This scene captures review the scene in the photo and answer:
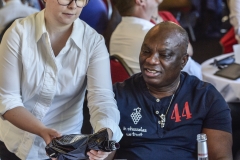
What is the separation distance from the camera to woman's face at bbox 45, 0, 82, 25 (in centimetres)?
195

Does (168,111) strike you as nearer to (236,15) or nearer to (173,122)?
(173,122)

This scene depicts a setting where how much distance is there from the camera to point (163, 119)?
2152mm

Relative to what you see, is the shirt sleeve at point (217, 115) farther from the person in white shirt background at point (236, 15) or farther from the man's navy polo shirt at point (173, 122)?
the person in white shirt background at point (236, 15)

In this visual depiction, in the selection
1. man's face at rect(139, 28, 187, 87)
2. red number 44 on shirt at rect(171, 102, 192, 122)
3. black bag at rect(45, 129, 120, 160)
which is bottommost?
red number 44 on shirt at rect(171, 102, 192, 122)

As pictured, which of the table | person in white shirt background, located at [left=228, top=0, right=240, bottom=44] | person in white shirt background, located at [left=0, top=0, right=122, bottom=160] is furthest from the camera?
person in white shirt background, located at [left=228, top=0, right=240, bottom=44]

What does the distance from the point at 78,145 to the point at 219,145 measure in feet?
2.16

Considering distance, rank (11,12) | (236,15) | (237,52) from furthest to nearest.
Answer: (236,15) → (11,12) → (237,52)

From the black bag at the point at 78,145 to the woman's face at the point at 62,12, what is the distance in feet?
1.60

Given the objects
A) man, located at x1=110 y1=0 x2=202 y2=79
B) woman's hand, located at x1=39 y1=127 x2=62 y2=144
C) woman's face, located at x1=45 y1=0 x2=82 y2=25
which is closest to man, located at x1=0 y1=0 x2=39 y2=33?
man, located at x1=110 y1=0 x2=202 y2=79

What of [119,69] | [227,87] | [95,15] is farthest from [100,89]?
[95,15]

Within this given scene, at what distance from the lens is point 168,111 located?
215 centimetres

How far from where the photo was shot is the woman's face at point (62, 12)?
195cm

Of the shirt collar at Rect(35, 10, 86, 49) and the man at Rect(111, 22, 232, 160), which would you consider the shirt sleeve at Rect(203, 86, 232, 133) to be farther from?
the shirt collar at Rect(35, 10, 86, 49)

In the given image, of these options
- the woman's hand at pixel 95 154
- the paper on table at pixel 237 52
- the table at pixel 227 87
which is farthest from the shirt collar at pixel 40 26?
the paper on table at pixel 237 52
